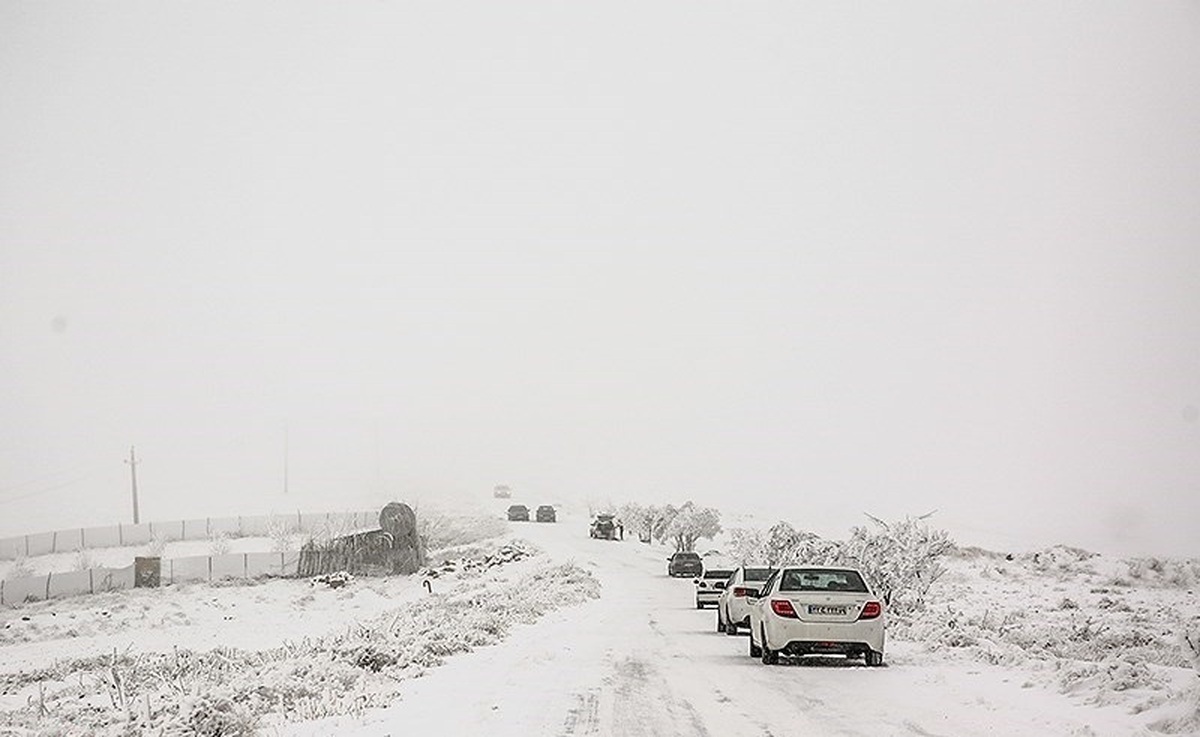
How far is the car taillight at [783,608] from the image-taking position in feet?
61.1

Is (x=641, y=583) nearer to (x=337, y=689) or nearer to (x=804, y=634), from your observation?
(x=804, y=634)

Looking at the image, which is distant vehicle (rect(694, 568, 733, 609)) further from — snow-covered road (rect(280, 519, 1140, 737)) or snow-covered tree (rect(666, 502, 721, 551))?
snow-covered tree (rect(666, 502, 721, 551))

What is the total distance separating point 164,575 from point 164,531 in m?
24.3

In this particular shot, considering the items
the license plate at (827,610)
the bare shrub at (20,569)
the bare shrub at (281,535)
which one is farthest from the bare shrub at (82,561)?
the license plate at (827,610)

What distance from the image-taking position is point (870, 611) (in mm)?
18562

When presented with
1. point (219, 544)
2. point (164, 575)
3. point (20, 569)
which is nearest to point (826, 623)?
point (164, 575)

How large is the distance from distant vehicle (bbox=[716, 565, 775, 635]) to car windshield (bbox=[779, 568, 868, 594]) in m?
6.27

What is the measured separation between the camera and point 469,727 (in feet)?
37.9

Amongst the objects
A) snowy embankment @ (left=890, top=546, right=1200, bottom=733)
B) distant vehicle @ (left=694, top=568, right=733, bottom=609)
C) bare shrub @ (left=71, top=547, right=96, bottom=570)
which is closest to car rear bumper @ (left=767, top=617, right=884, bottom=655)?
snowy embankment @ (left=890, top=546, right=1200, bottom=733)

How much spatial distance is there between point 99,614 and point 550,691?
36.6 meters

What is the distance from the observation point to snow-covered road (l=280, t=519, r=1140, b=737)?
461 inches

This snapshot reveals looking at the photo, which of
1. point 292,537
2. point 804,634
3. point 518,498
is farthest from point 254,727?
point 518,498

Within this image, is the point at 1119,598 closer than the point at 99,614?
Yes

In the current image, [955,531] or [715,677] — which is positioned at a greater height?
[715,677]
